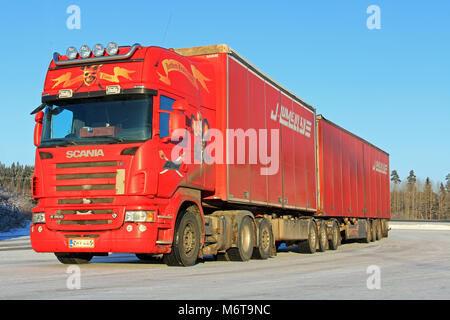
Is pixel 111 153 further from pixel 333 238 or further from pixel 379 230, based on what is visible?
pixel 379 230

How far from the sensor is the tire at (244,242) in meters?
12.9

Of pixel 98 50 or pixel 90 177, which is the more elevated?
pixel 98 50

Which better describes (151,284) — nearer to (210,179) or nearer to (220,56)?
(210,179)

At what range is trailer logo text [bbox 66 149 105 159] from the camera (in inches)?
387

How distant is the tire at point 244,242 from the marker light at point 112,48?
4872 millimetres

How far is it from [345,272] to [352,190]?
46.7 ft

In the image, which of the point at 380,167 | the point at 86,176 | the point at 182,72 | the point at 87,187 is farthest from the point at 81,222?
the point at 380,167

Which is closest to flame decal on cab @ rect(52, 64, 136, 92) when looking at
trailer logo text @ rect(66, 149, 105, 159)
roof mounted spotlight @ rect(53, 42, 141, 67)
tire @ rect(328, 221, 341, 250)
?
roof mounted spotlight @ rect(53, 42, 141, 67)

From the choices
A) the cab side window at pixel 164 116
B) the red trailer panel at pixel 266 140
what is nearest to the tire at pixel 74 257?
the red trailer panel at pixel 266 140

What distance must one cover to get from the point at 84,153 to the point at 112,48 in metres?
2.09

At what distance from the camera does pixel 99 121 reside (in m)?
10.2

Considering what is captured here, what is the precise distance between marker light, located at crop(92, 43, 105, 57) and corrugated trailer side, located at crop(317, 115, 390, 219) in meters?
11.0

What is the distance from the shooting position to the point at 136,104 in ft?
33.0
